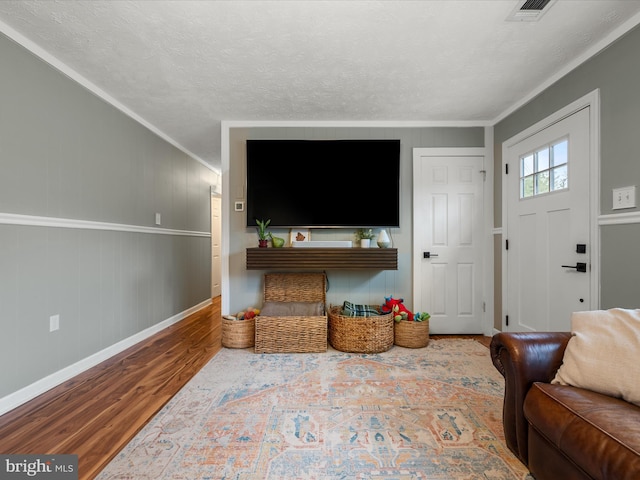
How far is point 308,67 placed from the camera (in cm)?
221

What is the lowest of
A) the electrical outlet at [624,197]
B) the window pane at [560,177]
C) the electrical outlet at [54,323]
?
the electrical outlet at [54,323]

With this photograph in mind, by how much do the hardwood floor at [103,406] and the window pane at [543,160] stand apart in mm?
3275

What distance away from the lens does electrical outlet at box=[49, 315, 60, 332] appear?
2.02 metres

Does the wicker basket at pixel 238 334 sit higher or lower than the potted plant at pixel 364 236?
lower

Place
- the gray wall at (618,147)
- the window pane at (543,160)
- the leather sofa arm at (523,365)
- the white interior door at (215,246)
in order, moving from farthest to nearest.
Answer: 1. the white interior door at (215,246)
2. the window pane at (543,160)
3. the gray wall at (618,147)
4. the leather sofa arm at (523,365)

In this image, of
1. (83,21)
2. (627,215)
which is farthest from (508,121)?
(83,21)

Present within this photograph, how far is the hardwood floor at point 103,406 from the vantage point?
144 cm

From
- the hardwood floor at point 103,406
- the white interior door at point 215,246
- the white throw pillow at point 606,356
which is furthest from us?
the white interior door at point 215,246

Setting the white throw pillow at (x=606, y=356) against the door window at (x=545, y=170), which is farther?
the door window at (x=545, y=170)

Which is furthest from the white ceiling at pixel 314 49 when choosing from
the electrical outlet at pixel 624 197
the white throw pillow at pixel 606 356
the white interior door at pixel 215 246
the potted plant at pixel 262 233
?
the white interior door at pixel 215 246

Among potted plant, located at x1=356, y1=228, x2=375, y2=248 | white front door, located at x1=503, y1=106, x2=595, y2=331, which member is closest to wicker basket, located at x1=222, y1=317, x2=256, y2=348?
potted plant, located at x1=356, y1=228, x2=375, y2=248

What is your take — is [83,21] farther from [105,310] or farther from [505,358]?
→ [505,358]

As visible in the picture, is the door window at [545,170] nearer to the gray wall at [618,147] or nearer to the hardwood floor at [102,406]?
the gray wall at [618,147]

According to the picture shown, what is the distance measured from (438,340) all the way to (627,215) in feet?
6.03
